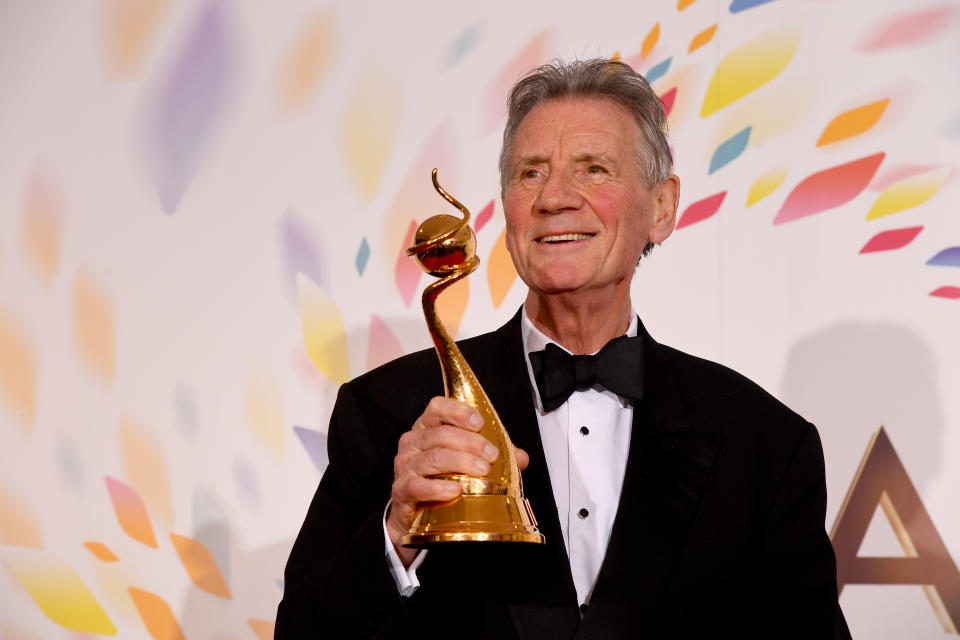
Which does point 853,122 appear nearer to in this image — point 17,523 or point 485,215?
point 485,215

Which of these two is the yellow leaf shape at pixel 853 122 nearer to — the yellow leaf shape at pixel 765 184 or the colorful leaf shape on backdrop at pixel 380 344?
the yellow leaf shape at pixel 765 184

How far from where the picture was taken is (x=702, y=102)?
2.49m

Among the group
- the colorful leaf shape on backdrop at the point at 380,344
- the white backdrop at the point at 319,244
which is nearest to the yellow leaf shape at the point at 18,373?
the white backdrop at the point at 319,244

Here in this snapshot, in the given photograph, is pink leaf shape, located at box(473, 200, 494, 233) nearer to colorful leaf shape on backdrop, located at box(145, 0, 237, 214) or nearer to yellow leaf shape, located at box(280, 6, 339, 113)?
yellow leaf shape, located at box(280, 6, 339, 113)

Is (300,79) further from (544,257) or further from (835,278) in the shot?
(835,278)

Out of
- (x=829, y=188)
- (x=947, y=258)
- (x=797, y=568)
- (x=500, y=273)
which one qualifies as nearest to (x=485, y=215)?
(x=500, y=273)

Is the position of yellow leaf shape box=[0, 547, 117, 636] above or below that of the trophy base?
below

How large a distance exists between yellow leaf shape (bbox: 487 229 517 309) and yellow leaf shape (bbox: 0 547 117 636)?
3.92ft

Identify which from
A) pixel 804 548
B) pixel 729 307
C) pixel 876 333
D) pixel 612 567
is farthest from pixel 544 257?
pixel 876 333

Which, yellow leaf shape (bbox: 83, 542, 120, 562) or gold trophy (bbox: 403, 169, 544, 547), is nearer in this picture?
gold trophy (bbox: 403, 169, 544, 547)

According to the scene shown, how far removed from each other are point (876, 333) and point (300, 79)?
146cm

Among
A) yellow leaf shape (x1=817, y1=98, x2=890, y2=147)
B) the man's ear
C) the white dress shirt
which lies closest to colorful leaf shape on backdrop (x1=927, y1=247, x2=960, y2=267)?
yellow leaf shape (x1=817, y1=98, x2=890, y2=147)

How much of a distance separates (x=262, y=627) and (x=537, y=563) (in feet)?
3.82

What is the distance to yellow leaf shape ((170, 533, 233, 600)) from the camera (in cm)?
251
